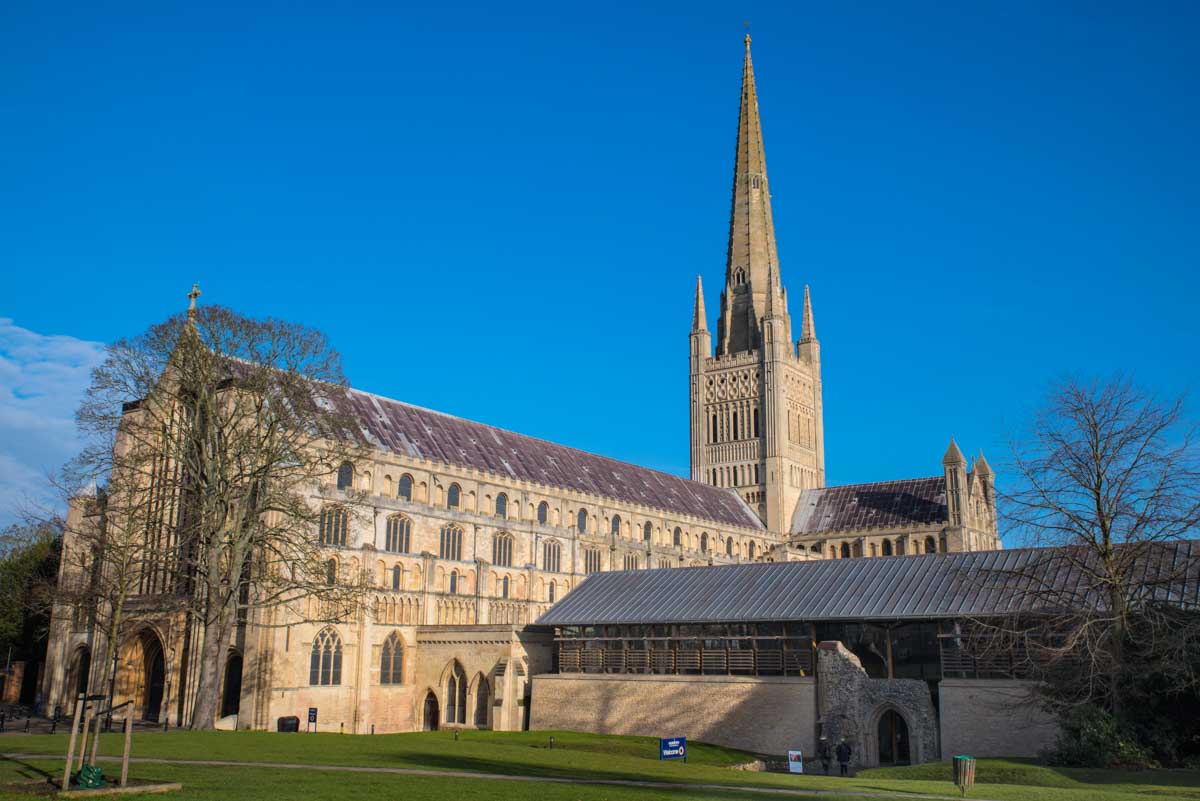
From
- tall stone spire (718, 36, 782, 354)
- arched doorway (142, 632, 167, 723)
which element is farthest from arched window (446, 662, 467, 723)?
tall stone spire (718, 36, 782, 354)

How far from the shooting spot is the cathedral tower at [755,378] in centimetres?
9894

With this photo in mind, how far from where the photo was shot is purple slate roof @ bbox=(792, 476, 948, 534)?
91.5m

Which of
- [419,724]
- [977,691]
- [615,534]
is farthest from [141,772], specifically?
[615,534]

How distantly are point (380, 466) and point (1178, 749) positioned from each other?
4158 cm

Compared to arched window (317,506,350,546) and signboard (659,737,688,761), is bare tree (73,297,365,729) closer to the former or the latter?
arched window (317,506,350,546)

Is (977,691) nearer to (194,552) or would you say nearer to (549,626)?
(549,626)

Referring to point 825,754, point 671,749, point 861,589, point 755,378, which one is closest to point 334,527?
point 861,589

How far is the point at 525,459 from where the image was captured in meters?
73.6

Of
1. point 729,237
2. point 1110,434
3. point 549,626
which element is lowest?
point 549,626

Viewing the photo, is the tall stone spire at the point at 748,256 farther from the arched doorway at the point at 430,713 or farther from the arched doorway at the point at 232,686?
the arched doorway at the point at 232,686

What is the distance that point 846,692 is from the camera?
3988cm

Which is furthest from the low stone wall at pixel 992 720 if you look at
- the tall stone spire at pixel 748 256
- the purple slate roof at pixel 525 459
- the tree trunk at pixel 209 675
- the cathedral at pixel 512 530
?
the tall stone spire at pixel 748 256

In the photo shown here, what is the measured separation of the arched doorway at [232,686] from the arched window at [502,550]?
59.0 ft

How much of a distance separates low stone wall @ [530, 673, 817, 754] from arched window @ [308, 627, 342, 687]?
414 inches
